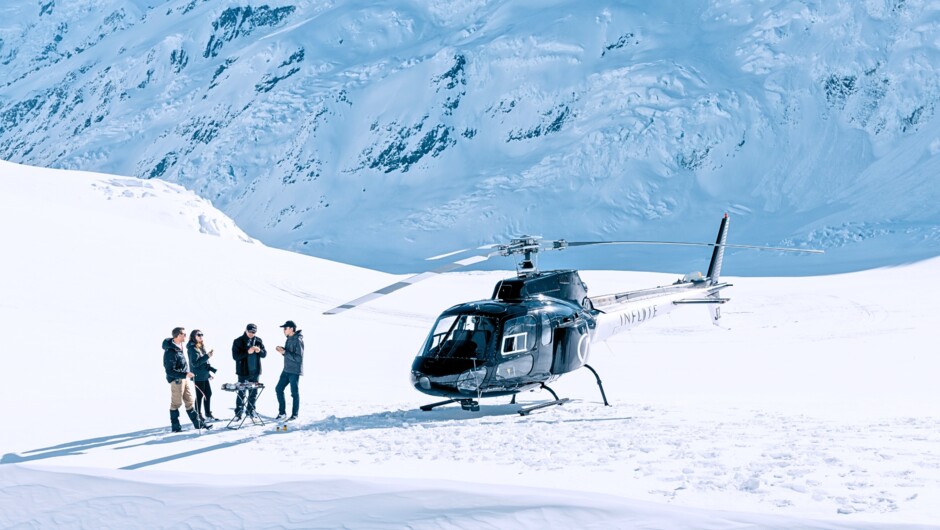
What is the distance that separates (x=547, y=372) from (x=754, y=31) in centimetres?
8146

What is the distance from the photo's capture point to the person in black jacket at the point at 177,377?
12.2 meters

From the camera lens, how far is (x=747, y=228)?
249ft

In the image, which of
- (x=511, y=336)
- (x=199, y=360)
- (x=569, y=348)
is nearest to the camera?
(x=199, y=360)

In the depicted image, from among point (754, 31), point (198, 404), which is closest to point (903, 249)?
point (754, 31)

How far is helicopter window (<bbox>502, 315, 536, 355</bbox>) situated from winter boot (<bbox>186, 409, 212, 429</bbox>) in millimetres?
4184

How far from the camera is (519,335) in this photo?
13156mm

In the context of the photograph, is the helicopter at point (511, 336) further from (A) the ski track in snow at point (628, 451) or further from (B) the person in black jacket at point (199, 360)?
(B) the person in black jacket at point (199, 360)

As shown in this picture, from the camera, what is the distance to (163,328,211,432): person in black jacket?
12.2m

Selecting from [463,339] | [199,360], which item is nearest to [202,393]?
[199,360]

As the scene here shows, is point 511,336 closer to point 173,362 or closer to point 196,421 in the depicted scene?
point 196,421

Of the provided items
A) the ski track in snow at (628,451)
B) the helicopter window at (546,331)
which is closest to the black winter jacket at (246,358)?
the ski track in snow at (628,451)

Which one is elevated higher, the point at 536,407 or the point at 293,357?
the point at 293,357

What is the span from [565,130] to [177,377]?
7770 centimetres

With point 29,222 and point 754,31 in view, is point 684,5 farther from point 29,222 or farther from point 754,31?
point 29,222
